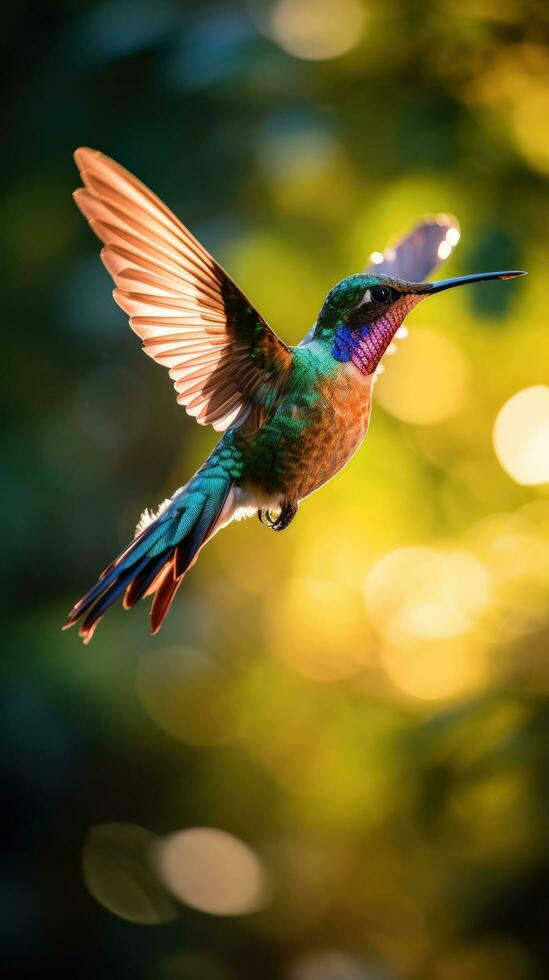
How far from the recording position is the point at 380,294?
61cm

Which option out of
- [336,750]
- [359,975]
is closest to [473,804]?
[336,750]

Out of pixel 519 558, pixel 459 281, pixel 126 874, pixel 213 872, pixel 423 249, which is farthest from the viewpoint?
pixel 126 874

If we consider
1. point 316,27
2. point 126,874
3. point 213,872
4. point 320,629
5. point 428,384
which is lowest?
point 213,872

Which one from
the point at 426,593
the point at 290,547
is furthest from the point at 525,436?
the point at 290,547

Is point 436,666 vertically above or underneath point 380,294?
underneath

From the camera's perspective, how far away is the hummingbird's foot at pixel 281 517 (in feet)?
1.94

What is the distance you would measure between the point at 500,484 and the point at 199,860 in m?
1.09

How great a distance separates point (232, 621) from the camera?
2430 mm

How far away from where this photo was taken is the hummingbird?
53cm

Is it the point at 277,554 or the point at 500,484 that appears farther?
the point at 277,554

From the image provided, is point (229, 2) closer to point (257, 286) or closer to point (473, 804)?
point (257, 286)

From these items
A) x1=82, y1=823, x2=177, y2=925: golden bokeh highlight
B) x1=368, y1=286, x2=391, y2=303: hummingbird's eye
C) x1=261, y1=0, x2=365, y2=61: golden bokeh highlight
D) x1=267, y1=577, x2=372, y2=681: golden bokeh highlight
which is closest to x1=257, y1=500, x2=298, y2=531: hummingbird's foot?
x1=368, y1=286, x2=391, y2=303: hummingbird's eye

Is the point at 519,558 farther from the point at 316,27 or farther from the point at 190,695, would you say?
the point at 316,27

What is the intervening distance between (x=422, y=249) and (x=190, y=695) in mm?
1841
